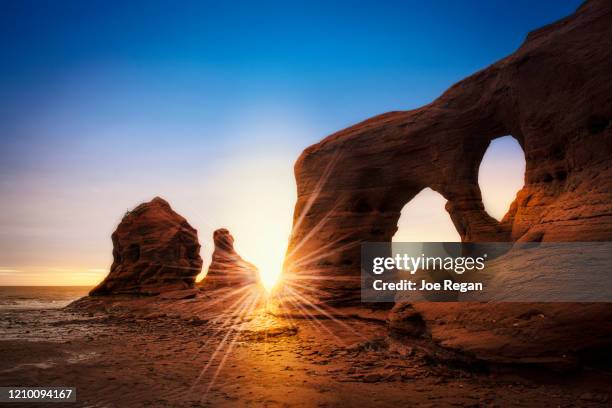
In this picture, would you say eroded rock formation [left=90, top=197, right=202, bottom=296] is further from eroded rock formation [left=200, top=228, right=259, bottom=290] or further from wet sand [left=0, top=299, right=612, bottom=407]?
wet sand [left=0, top=299, right=612, bottom=407]

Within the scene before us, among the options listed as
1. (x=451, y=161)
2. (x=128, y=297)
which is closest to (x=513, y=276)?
(x=451, y=161)

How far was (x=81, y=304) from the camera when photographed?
111ft

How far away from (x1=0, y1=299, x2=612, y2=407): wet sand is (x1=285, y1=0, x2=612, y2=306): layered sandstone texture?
12.8 feet

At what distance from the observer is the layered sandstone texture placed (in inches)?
422

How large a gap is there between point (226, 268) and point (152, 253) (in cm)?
1290

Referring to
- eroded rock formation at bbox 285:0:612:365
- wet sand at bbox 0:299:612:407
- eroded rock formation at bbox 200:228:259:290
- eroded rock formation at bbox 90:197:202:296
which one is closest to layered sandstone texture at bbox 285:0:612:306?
eroded rock formation at bbox 285:0:612:365

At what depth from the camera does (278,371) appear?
1020 centimetres

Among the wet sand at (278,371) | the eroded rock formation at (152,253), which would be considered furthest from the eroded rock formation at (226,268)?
the wet sand at (278,371)

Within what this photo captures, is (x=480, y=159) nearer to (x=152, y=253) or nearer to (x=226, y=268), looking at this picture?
(x=152, y=253)

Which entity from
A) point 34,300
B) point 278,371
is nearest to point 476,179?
point 278,371

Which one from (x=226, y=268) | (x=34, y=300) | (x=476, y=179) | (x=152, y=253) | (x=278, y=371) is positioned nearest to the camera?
(x=278, y=371)

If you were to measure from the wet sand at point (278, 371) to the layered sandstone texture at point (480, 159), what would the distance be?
3.90 m

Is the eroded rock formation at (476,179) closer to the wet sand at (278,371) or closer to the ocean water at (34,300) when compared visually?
the wet sand at (278,371)

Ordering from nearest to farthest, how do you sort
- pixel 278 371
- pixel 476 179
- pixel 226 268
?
pixel 278 371 < pixel 476 179 < pixel 226 268
